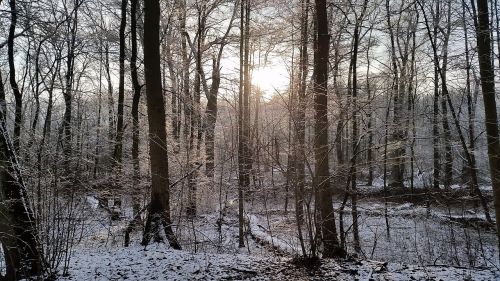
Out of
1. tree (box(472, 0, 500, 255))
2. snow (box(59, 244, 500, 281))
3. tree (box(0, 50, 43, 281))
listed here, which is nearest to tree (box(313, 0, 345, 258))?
snow (box(59, 244, 500, 281))

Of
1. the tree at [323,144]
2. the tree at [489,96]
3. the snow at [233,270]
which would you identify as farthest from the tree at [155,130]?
the tree at [489,96]

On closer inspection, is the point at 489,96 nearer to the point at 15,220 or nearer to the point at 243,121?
the point at 243,121

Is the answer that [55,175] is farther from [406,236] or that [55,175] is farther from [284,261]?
[406,236]

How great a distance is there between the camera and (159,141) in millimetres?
7668

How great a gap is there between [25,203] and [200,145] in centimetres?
771

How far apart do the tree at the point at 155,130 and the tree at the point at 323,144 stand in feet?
9.29

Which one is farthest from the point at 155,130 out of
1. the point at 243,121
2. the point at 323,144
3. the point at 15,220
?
the point at 243,121

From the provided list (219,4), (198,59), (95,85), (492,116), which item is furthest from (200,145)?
(95,85)

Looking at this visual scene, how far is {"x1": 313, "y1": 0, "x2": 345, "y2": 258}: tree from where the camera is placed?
6.26m

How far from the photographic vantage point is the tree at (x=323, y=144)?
20.5 ft

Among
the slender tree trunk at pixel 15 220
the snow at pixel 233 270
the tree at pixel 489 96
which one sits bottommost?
the snow at pixel 233 270

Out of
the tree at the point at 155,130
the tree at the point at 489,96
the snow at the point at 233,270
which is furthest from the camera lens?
the tree at the point at 155,130

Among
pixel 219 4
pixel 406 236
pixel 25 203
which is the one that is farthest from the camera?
pixel 219 4

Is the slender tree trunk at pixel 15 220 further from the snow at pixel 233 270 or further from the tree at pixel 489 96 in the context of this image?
the tree at pixel 489 96
